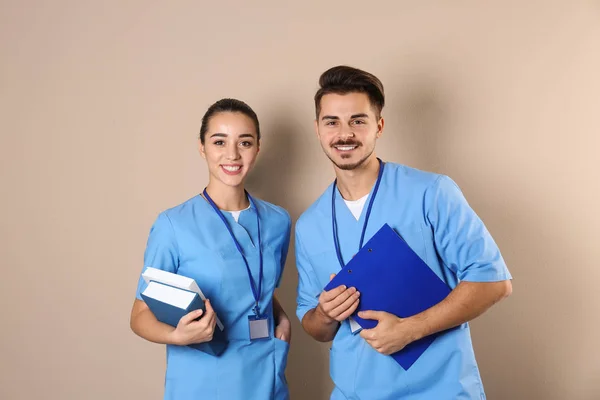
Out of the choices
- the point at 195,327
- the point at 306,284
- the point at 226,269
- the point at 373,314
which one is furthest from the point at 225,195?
the point at 373,314

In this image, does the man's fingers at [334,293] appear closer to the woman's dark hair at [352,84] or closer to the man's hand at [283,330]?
the man's hand at [283,330]

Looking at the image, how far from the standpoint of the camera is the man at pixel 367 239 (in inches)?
59.0

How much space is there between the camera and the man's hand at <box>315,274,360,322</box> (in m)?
1.53

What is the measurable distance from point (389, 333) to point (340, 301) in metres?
0.15

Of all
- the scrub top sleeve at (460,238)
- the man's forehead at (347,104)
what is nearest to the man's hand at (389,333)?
the scrub top sleeve at (460,238)

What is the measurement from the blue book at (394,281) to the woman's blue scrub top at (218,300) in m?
0.38

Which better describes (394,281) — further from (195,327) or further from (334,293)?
(195,327)

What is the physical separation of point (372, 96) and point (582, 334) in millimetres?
1248

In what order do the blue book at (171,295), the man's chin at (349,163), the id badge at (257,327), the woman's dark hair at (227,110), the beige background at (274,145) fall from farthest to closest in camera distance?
1. the beige background at (274,145)
2. the woman's dark hair at (227,110)
3. the id badge at (257,327)
4. the man's chin at (349,163)
5. the blue book at (171,295)

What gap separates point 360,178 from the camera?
67.0 inches

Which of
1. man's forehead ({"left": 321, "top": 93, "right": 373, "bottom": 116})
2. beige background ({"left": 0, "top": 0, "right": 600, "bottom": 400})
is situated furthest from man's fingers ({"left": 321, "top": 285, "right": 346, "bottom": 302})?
beige background ({"left": 0, "top": 0, "right": 600, "bottom": 400})

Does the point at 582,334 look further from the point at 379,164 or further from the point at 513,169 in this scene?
the point at 379,164

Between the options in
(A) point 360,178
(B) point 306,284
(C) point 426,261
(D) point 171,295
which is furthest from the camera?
(B) point 306,284

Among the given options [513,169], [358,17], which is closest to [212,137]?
[358,17]
